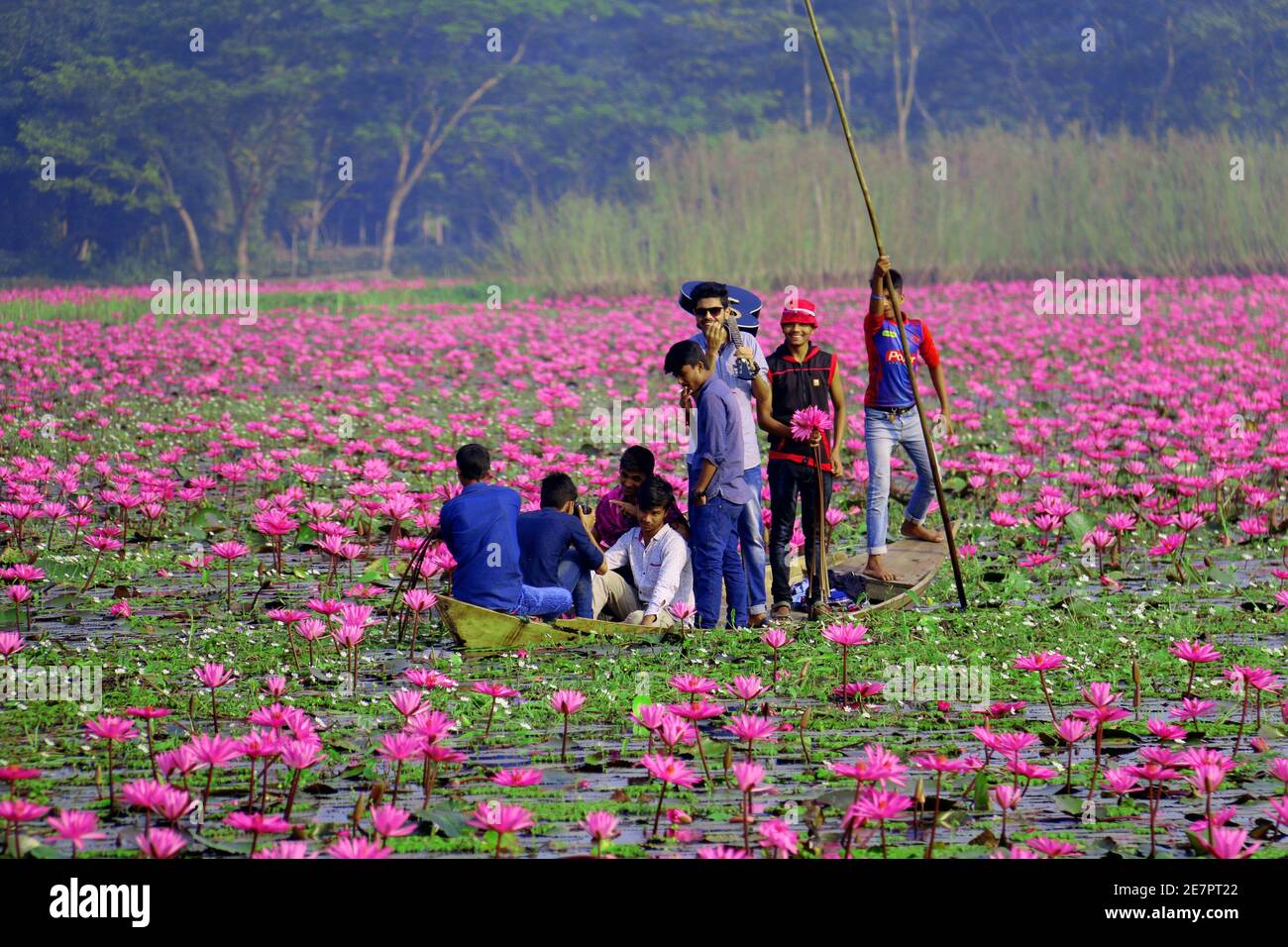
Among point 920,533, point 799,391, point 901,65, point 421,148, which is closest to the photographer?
point 799,391

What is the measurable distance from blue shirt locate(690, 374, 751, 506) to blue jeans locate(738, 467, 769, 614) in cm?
11

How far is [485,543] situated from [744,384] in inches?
51.3

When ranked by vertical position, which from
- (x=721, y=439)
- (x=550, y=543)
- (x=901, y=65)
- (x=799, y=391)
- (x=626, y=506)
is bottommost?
(x=550, y=543)

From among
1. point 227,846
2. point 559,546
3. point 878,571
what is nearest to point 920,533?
point 878,571

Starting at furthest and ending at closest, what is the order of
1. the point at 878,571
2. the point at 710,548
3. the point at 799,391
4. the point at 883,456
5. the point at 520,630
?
the point at 883,456
the point at 878,571
the point at 799,391
the point at 710,548
the point at 520,630

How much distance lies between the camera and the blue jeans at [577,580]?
21.8 ft

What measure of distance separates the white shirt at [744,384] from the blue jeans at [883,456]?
0.77 m

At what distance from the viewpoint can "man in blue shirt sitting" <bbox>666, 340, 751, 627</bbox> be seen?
21.4 ft

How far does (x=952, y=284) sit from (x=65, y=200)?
90.5 ft

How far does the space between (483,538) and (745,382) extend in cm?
131

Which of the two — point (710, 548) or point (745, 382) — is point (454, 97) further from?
point (710, 548)

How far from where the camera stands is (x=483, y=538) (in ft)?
20.7

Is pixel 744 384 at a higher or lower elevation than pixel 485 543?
higher

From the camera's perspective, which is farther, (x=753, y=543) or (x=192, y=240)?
(x=192, y=240)
